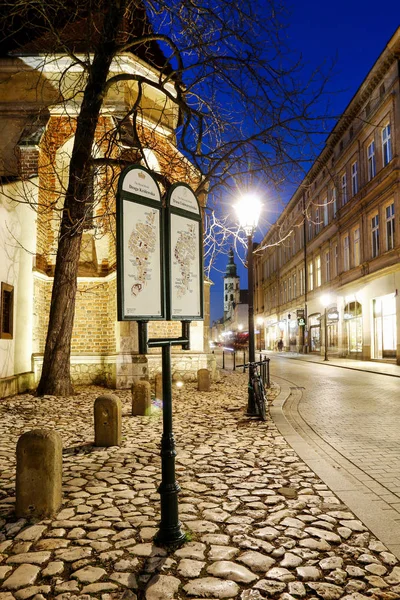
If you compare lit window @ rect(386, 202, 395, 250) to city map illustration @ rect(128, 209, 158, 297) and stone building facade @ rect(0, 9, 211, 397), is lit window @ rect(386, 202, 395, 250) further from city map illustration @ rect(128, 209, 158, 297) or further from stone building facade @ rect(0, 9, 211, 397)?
city map illustration @ rect(128, 209, 158, 297)

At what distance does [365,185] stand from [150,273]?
88.5ft

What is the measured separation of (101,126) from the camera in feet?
47.1

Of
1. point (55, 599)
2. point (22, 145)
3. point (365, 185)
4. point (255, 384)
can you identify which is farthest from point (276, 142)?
point (365, 185)

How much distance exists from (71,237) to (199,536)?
851cm

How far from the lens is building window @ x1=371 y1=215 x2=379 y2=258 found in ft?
87.3

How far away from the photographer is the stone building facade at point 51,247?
12547 millimetres

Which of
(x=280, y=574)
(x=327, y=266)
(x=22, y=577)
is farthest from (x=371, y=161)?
(x=22, y=577)

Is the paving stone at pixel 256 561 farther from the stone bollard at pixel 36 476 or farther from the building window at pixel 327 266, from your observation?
the building window at pixel 327 266

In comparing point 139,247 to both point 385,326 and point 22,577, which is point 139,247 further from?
point 385,326

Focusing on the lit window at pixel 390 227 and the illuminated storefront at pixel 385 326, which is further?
the illuminated storefront at pixel 385 326

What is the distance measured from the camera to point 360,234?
29062mm

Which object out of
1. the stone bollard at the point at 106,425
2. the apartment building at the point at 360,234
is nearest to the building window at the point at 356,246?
the apartment building at the point at 360,234

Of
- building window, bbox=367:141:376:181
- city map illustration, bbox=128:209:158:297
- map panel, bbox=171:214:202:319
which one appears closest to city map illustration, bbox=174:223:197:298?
map panel, bbox=171:214:202:319

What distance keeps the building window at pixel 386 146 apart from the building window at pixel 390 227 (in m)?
2.41
